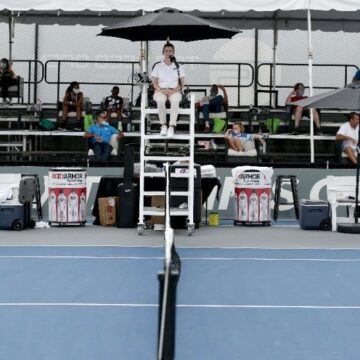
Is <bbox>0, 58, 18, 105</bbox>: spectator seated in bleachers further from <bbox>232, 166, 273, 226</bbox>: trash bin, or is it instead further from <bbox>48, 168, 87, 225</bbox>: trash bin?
<bbox>232, 166, 273, 226</bbox>: trash bin

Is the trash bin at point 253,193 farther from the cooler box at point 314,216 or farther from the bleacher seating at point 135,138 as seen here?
the bleacher seating at point 135,138

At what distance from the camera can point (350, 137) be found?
2289 centimetres

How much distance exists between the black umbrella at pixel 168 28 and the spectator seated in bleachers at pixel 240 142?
339cm

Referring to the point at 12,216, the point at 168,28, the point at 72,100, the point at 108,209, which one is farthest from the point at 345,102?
the point at 72,100

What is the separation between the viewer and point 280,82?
2797cm

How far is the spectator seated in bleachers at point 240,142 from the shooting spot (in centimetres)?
2305

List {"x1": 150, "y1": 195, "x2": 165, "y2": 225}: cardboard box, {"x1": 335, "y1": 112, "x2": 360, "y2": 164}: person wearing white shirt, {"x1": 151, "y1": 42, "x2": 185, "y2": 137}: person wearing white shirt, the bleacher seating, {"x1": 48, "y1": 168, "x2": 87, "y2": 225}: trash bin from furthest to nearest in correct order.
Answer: the bleacher seating → {"x1": 335, "y1": 112, "x2": 360, "y2": 164}: person wearing white shirt → {"x1": 48, "y1": 168, "x2": 87, "y2": 225}: trash bin → {"x1": 150, "y1": 195, "x2": 165, "y2": 225}: cardboard box → {"x1": 151, "y1": 42, "x2": 185, "y2": 137}: person wearing white shirt

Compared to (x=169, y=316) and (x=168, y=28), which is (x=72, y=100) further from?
(x=169, y=316)

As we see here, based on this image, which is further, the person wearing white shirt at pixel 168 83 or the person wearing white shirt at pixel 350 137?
the person wearing white shirt at pixel 350 137

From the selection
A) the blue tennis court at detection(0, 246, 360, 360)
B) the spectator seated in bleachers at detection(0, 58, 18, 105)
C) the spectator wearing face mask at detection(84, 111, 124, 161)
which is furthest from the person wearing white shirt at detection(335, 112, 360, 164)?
the blue tennis court at detection(0, 246, 360, 360)

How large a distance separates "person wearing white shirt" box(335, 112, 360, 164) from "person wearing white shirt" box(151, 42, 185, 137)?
5.18m

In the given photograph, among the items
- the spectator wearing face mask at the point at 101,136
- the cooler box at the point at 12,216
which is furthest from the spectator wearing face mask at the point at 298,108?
the cooler box at the point at 12,216

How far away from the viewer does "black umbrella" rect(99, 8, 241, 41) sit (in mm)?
18812

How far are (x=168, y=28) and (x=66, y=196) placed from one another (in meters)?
3.19
